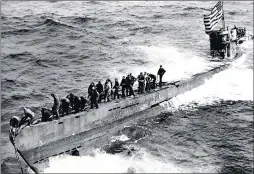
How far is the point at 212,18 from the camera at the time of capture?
112 ft

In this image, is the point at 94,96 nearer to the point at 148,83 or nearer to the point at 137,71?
the point at 148,83

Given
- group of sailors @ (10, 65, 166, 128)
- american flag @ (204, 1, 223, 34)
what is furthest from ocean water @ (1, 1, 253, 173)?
american flag @ (204, 1, 223, 34)

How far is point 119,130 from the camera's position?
79.0 ft

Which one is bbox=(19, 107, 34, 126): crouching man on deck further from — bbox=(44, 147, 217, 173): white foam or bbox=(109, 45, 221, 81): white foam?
bbox=(109, 45, 221, 81): white foam

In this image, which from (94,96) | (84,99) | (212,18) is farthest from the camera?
(212,18)

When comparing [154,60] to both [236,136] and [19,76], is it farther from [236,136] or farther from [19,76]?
[236,136]

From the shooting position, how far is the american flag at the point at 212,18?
3312cm

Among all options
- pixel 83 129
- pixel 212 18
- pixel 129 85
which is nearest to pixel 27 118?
pixel 83 129

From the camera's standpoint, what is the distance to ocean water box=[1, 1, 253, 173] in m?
20.8

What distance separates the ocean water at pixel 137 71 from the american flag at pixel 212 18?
5.18 meters

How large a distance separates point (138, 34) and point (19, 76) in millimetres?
22679

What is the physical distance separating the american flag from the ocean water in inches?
204

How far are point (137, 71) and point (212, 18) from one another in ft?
29.4

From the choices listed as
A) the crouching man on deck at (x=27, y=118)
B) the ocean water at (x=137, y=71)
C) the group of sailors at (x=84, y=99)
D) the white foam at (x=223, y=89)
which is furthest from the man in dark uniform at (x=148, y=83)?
the crouching man on deck at (x=27, y=118)
